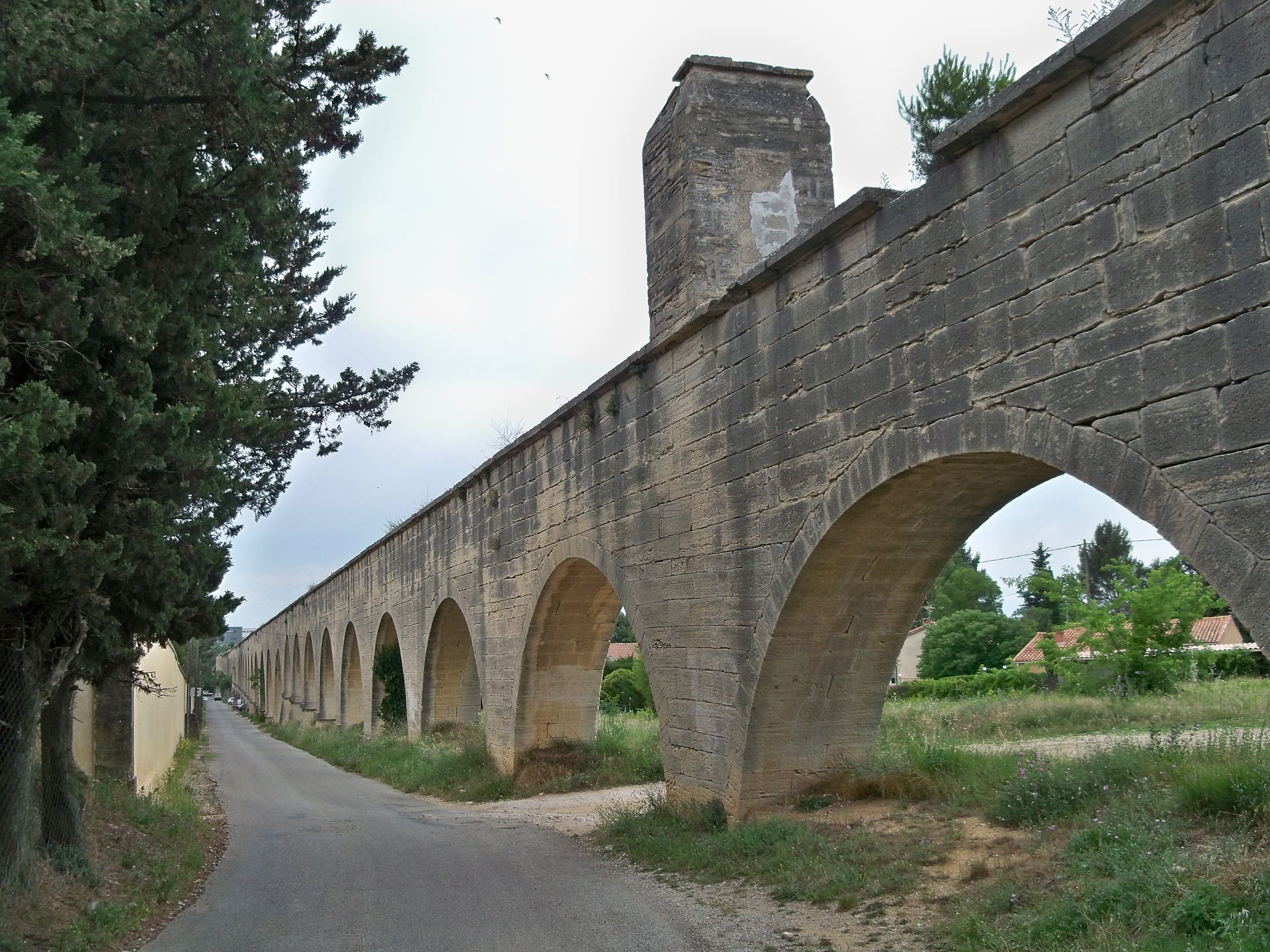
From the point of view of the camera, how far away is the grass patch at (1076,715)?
35.7ft

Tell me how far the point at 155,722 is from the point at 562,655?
6874 millimetres

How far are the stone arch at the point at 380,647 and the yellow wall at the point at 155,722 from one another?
12.8 feet

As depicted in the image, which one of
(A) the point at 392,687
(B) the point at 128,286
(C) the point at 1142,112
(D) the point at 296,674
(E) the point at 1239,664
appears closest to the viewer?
(C) the point at 1142,112

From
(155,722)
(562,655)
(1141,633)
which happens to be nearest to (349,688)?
(155,722)

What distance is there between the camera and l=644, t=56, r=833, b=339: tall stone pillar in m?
8.42

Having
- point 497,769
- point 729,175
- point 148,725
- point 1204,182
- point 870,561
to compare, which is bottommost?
point 497,769

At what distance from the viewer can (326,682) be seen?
31.1 metres

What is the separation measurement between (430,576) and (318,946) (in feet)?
39.4

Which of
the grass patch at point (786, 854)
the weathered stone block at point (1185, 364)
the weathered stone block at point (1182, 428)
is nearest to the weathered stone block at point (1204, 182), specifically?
the weathered stone block at point (1185, 364)

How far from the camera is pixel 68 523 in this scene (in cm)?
493

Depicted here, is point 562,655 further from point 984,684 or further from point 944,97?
point 984,684

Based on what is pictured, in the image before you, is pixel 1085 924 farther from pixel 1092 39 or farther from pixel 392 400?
pixel 392 400

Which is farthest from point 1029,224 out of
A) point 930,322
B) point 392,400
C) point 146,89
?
point 392,400

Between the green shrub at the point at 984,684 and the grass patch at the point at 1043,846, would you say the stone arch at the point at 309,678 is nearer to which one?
the green shrub at the point at 984,684
